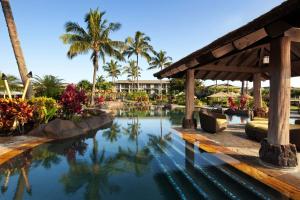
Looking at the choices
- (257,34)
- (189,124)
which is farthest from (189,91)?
(257,34)

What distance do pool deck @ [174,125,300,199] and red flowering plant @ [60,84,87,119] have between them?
6734 mm

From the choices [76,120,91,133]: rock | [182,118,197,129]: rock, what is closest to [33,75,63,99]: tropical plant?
[76,120,91,133]: rock

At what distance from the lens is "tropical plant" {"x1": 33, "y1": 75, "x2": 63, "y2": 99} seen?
61.0ft

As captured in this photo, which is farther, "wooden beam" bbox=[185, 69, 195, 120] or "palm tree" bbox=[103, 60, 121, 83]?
"palm tree" bbox=[103, 60, 121, 83]

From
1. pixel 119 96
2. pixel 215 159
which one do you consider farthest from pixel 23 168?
pixel 119 96

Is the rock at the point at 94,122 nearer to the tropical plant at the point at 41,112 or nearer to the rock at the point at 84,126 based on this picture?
the rock at the point at 84,126

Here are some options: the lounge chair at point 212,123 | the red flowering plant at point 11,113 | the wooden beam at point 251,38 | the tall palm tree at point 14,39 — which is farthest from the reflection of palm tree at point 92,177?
the tall palm tree at point 14,39

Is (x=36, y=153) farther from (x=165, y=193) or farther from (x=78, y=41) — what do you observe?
(x=78, y=41)

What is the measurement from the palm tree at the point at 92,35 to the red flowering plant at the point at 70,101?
1303cm

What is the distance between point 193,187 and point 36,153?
17.6ft

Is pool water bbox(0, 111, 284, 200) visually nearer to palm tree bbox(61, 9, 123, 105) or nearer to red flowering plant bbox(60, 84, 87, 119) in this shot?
red flowering plant bbox(60, 84, 87, 119)

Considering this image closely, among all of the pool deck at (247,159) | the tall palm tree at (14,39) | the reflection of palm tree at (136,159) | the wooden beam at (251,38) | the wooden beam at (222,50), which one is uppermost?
the tall palm tree at (14,39)

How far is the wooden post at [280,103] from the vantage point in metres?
5.27

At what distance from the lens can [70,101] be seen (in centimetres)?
1310
